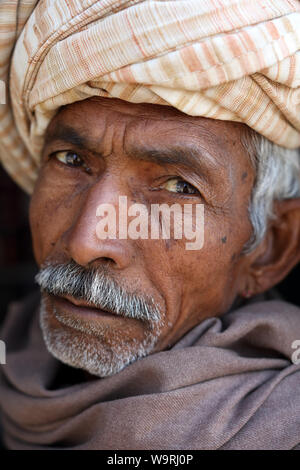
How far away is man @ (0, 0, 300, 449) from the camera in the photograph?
151cm

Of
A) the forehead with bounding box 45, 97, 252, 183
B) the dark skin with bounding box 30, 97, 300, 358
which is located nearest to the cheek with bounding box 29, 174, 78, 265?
the dark skin with bounding box 30, 97, 300, 358

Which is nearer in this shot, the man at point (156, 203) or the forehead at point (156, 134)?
the man at point (156, 203)

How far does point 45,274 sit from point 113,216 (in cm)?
33

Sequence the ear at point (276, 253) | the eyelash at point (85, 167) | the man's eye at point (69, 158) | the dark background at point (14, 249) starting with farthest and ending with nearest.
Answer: the dark background at point (14, 249)
the ear at point (276, 253)
the man's eye at point (69, 158)
the eyelash at point (85, 167)

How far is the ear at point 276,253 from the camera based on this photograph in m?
1.99

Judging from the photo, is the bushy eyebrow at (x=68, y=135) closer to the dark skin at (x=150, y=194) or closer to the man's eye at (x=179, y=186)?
the dark skin at (x=150, y=194)

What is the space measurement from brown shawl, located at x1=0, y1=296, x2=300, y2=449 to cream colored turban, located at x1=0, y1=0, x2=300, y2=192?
70cm

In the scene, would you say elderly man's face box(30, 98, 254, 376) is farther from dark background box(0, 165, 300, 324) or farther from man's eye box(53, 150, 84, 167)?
dark background box(0, 165, 300, 324)

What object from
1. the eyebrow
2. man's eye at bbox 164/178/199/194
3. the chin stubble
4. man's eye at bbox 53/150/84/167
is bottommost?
the chin stubble

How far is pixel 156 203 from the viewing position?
5.55 feet

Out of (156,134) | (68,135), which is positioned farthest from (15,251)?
(156,134)

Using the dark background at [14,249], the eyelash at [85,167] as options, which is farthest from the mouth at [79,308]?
the dark background at [14,249]

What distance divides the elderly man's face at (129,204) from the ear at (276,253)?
22cm

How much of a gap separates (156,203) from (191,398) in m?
0.62
